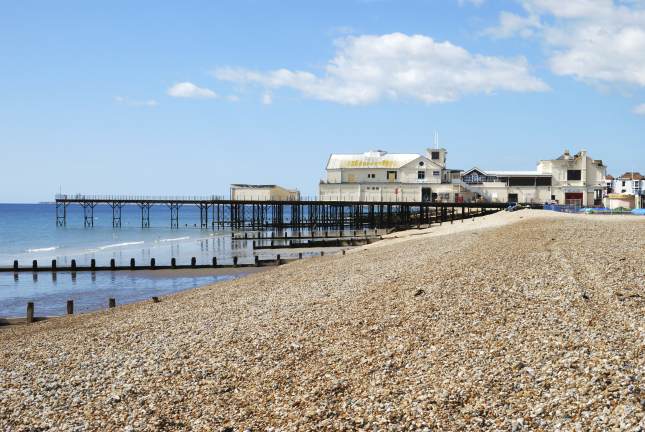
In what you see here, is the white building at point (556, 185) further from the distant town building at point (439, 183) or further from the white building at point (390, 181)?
the white building at point (390, 181)

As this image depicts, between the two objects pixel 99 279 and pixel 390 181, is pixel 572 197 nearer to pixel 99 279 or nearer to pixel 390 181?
pixel 390 181

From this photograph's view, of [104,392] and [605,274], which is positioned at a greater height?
[605,274]

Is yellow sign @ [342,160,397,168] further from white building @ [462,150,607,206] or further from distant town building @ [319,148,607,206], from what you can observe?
white building @ [462,150,607,206]

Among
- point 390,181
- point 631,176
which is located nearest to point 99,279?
point 390,181

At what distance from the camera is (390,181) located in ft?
230

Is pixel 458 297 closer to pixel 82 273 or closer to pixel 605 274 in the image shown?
pixel 605 274

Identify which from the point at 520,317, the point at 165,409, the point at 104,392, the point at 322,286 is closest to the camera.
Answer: the point at 165,409

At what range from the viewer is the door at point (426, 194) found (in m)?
69.6

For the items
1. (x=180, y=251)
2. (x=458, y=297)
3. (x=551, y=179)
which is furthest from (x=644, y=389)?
(x=551, y=179)

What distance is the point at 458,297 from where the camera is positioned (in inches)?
542

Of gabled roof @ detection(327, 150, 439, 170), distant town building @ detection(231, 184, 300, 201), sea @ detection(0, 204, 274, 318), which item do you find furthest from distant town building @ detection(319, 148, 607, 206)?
sea @ detection(0, 204, 274, 318)

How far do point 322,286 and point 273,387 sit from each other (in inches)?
325

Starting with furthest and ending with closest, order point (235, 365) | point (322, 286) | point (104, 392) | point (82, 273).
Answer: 1. point (82, 273)
2. point (322, 286)
3. point (235, 365)
4. point (104, 392)

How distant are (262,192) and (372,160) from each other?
12.6 m
